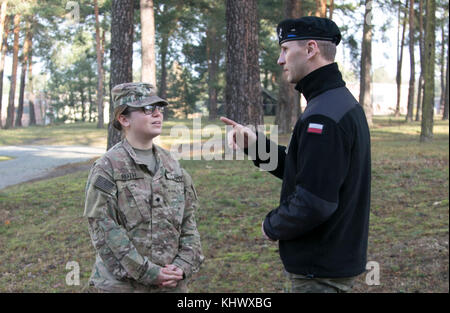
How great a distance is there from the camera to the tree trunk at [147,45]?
13.6 metres

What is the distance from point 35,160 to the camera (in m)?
18.4

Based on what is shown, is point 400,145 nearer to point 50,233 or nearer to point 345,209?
point 50,233

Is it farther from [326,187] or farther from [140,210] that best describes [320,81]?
[140,210]

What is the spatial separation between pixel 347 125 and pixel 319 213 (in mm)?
477

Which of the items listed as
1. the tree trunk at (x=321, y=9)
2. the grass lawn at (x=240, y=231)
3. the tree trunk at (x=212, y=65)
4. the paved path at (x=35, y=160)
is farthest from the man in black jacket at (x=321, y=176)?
the tree trunk at (x=212, y=65)

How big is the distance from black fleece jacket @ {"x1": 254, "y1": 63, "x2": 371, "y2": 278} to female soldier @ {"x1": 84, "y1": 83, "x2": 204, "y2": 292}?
833 millimetres

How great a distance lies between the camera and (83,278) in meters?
6.34

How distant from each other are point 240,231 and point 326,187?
5.55 m

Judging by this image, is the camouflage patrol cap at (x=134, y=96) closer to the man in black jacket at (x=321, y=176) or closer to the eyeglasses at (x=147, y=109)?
the eyeglasses at (x=147, y=109)

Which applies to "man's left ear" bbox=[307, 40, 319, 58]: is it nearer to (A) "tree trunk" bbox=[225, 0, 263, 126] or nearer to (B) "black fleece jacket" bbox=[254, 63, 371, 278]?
(B) "black fleece jacket" bbox=[254, 63, 371, 278]

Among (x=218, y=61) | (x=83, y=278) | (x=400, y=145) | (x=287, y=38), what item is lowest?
(x=83, y=278)

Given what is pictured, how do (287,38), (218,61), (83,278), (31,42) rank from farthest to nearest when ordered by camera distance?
1. (218,61)
2. (31,42)
3. (83,278)
4. (287,38)

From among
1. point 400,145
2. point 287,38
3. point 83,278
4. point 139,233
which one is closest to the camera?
point 287,38

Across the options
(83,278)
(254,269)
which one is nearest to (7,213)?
(83,278)
